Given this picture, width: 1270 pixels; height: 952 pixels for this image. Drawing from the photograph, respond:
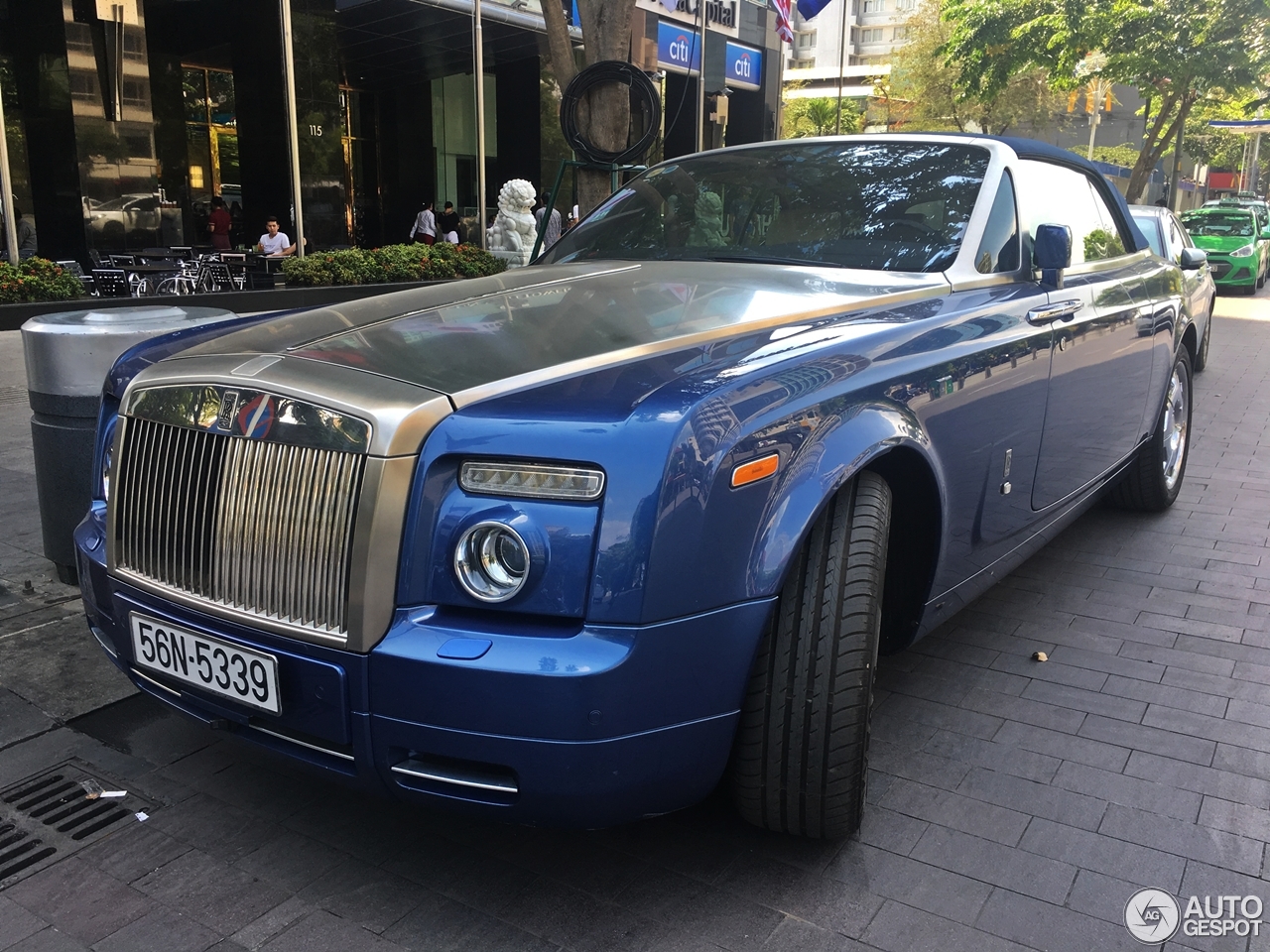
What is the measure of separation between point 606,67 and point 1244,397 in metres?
6.18

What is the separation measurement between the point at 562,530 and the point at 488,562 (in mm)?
161

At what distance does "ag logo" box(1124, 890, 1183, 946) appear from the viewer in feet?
7.38

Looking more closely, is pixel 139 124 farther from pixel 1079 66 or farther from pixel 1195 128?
pixel 1195 128

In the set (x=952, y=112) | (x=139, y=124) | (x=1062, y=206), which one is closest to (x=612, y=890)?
(x=1062, y=206)

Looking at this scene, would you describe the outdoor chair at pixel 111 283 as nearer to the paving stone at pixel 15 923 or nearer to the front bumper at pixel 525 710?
the paving stone at pixel 15 923

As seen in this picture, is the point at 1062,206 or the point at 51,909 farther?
the point at 1062,206

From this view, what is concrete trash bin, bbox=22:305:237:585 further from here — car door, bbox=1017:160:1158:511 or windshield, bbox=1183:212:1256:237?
windshield, bbox=1183:212:1256:237

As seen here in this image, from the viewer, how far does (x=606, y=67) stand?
8125 mm

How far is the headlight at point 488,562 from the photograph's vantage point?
2002 millimetres

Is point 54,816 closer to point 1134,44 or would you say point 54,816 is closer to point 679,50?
point 1134,44

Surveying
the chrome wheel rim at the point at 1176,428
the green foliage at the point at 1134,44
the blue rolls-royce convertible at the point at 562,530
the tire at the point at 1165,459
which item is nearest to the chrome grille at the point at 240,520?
the blue rolls-royce convertible at the point at 562,530

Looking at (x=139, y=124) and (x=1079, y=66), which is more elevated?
(x=1079, y=66)

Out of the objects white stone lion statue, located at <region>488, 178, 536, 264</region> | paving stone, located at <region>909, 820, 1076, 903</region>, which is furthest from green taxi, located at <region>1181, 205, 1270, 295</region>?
paving stone, located at <region>909, 820, 1076, 903</region>

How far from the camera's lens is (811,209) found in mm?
3543
